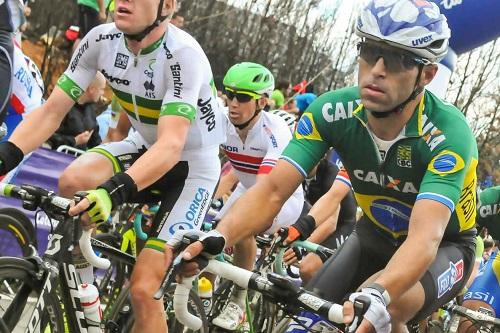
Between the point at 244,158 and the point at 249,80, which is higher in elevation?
the point at 249,80

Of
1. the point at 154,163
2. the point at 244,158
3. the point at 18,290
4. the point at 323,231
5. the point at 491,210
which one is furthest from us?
the point at 323,231

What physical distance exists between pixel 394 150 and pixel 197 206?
64.4 inches

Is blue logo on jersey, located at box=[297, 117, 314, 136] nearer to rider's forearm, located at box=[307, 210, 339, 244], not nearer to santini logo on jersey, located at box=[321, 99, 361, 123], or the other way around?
santini logo on jersey, located at box=[321, 99, 361, 123]

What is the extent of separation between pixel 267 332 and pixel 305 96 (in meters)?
4.52

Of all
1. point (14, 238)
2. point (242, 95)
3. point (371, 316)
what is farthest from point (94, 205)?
point (242, 95)

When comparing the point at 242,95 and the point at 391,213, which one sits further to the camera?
the point at 242,95

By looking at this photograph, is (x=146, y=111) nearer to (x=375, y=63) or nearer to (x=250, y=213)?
(x=250, y=213)

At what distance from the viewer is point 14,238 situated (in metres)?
5.98

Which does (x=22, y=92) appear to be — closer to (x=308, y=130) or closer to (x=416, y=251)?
(x=308, y=130)

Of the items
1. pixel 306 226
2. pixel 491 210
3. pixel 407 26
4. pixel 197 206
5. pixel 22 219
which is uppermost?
pixel 407 26

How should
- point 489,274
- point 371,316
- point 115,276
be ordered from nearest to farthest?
point 371,316, point 115,276, point 489,274

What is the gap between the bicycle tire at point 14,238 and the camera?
590 centimetres

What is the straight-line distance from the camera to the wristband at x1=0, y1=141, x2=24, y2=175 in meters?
4.39

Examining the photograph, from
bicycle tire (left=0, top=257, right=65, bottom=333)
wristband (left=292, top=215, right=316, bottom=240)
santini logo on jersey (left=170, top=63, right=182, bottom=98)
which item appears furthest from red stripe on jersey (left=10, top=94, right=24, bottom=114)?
bicycle tire (left=0, top=257, right=65, bottom=333)
